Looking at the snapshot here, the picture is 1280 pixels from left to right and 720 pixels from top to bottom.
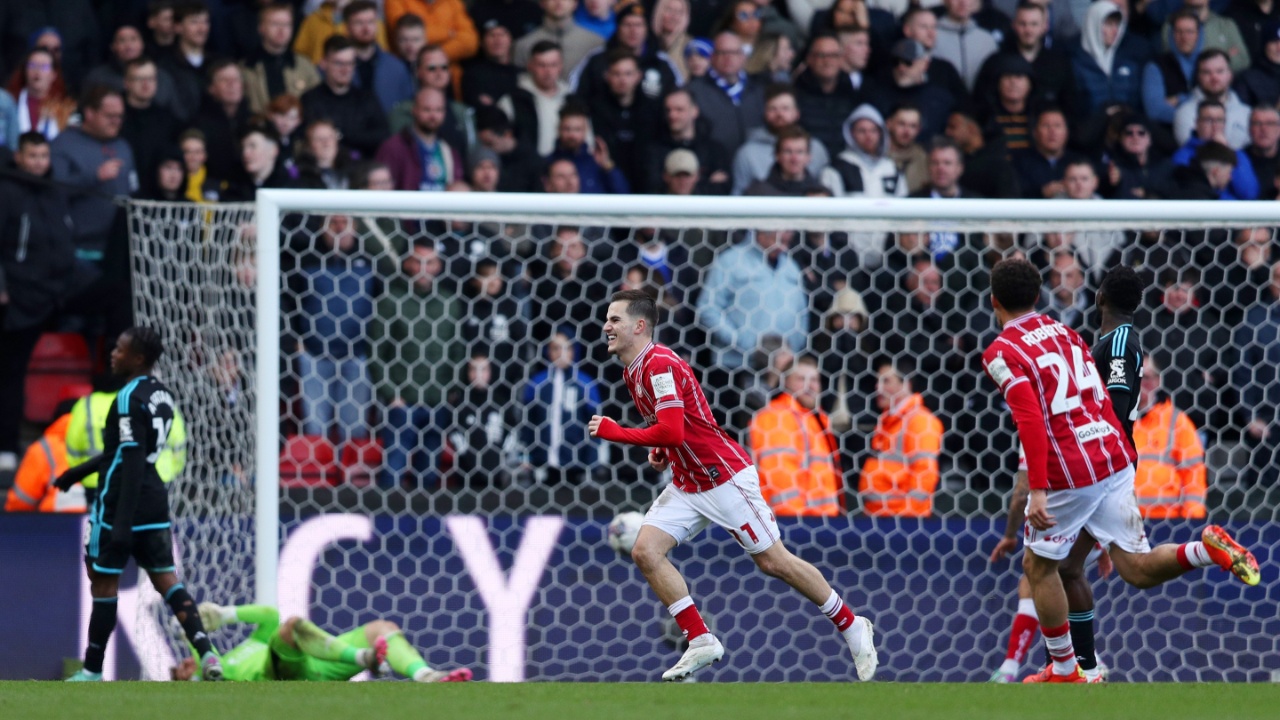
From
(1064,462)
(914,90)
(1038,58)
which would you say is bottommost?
(1064,462)

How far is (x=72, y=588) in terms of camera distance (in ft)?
27.3

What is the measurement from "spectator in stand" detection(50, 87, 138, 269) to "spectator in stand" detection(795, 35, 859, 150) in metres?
4.11

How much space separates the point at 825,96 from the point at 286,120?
3.37 meters

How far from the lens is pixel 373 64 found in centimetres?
1040

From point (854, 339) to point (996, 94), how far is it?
2.87m

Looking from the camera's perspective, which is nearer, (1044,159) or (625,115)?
(625,115)

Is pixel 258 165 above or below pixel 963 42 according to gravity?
below

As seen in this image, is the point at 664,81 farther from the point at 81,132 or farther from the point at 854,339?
the point at 81,132

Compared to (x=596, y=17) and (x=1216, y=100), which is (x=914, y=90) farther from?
(x=596, y=17)

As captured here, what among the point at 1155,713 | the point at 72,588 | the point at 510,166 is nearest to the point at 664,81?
the point at 510,166

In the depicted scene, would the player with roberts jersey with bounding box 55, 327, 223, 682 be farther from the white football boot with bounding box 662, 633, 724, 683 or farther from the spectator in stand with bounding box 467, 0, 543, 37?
the spectator in stand with bounding box 467, 0, 543, 37


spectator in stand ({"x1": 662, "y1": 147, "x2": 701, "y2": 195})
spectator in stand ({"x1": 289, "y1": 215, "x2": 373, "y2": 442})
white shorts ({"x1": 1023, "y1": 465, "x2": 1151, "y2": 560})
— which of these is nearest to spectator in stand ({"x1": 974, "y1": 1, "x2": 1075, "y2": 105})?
spectator in stand ({"x1": 662, "y1": 147, "x2": 701, "y2": 195})

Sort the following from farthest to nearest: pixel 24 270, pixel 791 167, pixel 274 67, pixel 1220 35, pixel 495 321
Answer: pixel 1220 35, pixel 274 67, pixel 791 167, pixel 24 270, pixel 495 321

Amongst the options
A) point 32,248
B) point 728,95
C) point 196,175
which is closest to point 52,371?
point 32,248
